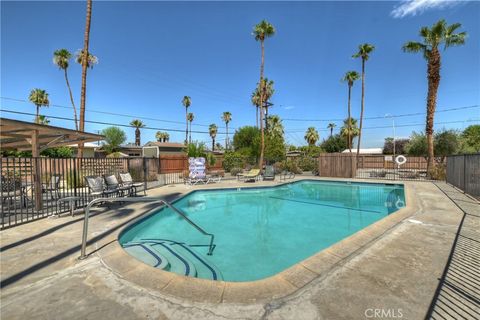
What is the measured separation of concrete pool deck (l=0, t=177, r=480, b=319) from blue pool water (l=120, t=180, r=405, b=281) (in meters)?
1.28

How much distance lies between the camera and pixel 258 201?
433 inches

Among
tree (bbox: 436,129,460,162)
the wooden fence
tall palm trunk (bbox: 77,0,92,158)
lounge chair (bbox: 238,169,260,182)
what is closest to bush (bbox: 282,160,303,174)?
lounge chair (bbox: 238,169,260,182)

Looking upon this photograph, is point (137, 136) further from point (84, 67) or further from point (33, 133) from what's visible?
point (33, 133)

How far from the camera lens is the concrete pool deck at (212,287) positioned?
2398 millimetres

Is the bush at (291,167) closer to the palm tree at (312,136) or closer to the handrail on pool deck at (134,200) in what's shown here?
the handrail on pool deck at (134,200)

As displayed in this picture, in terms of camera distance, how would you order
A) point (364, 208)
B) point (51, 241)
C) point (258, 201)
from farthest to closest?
point (258, 201) < point (364, 208) < point (51, 241)

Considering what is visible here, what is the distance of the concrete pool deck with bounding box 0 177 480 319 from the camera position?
7.87ft

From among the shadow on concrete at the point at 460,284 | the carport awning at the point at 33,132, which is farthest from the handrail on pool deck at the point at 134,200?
the shadow on concrete at the point at 460,284

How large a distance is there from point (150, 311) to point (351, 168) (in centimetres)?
1769

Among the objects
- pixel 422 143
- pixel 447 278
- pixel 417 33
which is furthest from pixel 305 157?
pixel 447 278

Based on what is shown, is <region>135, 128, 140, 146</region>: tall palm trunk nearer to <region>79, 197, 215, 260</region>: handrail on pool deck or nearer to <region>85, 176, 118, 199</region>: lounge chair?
<region>85, 176, 118, 199</region>: lounge chair

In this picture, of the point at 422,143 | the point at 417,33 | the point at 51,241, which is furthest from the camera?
the point at 422,143

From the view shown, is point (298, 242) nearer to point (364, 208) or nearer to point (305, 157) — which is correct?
point (364, 208)

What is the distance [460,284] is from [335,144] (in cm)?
4668
